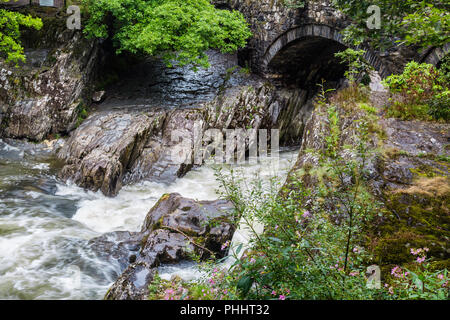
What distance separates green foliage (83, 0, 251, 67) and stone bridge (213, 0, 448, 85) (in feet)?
5.51

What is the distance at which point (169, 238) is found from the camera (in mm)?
6133

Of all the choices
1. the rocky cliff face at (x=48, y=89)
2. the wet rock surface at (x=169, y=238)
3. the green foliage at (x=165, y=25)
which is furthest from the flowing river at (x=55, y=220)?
the green foliage at (x=165, y=25)

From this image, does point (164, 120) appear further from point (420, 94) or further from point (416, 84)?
point (420, 94)

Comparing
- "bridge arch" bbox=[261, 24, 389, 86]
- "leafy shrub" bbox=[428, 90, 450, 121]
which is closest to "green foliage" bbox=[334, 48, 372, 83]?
"leafy shrub" bbox=[428, 90, 450, 121]

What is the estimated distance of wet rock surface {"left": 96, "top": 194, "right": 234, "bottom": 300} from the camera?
5.86 meters

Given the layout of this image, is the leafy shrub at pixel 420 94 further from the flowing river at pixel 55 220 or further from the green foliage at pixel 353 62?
the flowing river at pixel 55 220

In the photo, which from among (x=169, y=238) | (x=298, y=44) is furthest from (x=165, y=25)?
(x=169, y=238)

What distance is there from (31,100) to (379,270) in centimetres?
1315

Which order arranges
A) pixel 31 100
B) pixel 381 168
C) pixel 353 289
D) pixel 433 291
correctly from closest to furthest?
pixel 433 291 → pixel 353 289 → pixel 381 168 → pixel 31 100

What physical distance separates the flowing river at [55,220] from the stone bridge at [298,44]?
14.9 ft

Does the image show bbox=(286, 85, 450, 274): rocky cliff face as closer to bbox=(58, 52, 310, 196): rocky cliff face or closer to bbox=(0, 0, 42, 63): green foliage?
bbox=(58, 52, 310, 196): rocky cliff face

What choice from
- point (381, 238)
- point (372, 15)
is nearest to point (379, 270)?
point (381, 238)
